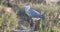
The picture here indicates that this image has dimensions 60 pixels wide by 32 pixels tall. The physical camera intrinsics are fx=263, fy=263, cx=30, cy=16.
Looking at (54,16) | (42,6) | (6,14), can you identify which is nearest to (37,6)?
(42,6)

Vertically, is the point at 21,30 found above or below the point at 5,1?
below

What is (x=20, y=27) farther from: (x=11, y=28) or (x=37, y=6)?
(x=37, y=6)

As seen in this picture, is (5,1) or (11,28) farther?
(5,1)

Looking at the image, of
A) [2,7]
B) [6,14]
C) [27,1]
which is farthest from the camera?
[27,1]

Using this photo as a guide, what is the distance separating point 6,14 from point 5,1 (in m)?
1.05

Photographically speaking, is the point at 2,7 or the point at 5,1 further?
the point at 5,1

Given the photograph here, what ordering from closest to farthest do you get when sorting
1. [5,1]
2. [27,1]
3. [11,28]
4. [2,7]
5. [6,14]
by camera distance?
[11,28]
[6,14]
[2,7]
[5,1]
[27,1]

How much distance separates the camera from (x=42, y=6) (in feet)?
24.3

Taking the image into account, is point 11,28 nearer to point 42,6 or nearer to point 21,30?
point 21,30

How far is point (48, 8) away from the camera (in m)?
7.19

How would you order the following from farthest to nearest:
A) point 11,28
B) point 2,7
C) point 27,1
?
point 27,1
point 2,7
point 11,28

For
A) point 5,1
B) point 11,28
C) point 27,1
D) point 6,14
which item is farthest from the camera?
point 27,1

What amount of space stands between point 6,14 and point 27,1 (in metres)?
1.64

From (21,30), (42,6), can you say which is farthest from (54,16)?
(21,30)
